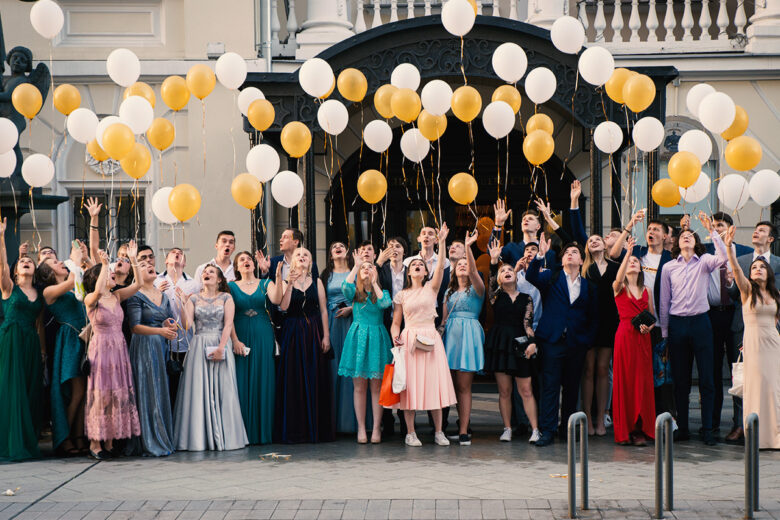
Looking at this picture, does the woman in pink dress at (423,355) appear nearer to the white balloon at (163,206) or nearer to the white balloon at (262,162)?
the white balloon at (262,162)

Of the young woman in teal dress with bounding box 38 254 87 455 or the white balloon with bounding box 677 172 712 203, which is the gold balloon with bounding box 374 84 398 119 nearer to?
the white balloon with bounding box 677 172 712 203

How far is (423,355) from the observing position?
930 centimetres

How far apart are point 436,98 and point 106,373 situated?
418 centimetres

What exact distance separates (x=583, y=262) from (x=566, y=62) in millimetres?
3070

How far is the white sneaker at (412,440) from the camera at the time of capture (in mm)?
9305

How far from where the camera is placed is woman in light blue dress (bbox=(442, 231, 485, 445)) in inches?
368

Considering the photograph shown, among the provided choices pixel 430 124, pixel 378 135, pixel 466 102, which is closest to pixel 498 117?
pixel 466 102

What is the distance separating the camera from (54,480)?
25.8 feet

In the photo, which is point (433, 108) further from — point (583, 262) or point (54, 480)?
point (54, 480)

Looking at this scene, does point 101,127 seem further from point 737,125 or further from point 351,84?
point 737,125

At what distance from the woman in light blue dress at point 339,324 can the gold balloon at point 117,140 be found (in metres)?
2.24

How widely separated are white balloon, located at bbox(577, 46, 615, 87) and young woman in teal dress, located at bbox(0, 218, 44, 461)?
5.83 metres

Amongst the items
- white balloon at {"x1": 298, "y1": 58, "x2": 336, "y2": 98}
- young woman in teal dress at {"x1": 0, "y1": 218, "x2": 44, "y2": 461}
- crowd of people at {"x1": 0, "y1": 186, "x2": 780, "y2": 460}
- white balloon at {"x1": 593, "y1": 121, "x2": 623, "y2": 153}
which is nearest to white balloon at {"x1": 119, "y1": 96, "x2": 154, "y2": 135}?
crowd of people at {"x1": 0, "y1": 186, "x2": 780, "y2": 460}

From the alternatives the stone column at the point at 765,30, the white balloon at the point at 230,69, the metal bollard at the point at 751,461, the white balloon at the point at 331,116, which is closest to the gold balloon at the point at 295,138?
the white balloon at the point at 331,116
